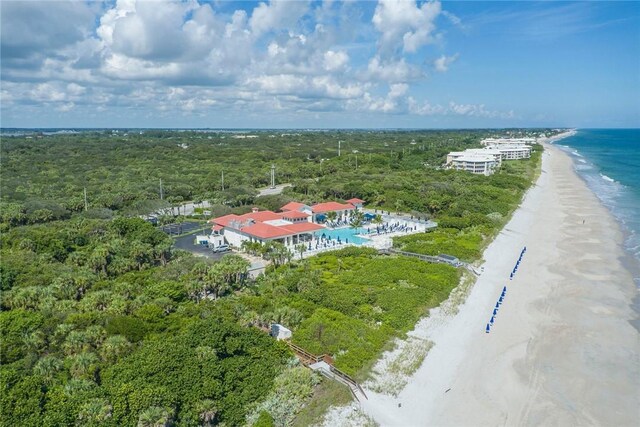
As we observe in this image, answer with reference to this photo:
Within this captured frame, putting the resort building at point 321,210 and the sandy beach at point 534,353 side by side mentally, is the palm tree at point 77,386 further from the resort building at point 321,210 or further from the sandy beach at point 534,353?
the resort building at point 321,210

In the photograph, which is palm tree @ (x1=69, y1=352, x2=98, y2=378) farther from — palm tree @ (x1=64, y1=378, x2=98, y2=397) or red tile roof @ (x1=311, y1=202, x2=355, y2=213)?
red tile roof @ (x1=311, y1=202, x2=355, y2=213)

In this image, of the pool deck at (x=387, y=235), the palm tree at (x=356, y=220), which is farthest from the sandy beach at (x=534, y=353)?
the palm tree at (x=356, y=220)

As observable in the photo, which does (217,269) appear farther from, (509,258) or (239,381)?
(509,258)

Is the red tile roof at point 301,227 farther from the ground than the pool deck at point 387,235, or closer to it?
farther from the ground

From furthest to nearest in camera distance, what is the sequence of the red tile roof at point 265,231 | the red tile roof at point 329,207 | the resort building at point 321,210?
the red tile roof at point 329,207 < the resort building at point 321,210 < the red tile roof at point 265,231

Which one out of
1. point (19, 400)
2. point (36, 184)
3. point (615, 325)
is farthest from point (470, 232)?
point (36, 184)

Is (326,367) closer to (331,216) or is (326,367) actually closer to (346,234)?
(346,234)

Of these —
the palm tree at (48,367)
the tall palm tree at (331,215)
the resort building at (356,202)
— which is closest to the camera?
the palm tree at (48,367)

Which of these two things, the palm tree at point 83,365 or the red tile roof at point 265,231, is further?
the red tile roof at point 265,231
